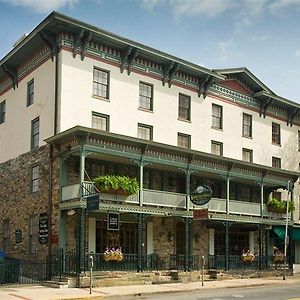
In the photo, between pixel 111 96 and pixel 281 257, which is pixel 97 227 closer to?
pixel 111 96

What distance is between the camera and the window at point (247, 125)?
127 feet

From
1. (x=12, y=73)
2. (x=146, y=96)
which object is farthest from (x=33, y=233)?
(x=146, y=96)

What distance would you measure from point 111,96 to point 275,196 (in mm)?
16242

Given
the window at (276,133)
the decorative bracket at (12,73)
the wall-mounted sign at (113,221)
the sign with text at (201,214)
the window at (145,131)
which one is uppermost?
the decorative bracket at (12,73)

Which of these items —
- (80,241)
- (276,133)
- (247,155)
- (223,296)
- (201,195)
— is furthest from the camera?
(276,133)

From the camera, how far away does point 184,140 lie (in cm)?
3441

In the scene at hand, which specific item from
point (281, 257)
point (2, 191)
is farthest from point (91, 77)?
point (281, 257)

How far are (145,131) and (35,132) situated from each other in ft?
20.9

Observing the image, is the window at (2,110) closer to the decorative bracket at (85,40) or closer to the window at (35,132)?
the window at (35,132)

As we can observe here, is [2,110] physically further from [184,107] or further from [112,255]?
[112,255]

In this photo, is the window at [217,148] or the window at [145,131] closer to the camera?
the window at [145,131]

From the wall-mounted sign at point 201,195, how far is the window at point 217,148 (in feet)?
21.1

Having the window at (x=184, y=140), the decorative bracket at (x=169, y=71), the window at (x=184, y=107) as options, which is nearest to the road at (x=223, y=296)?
the window at (x=184, y=140)

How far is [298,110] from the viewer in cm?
4203
